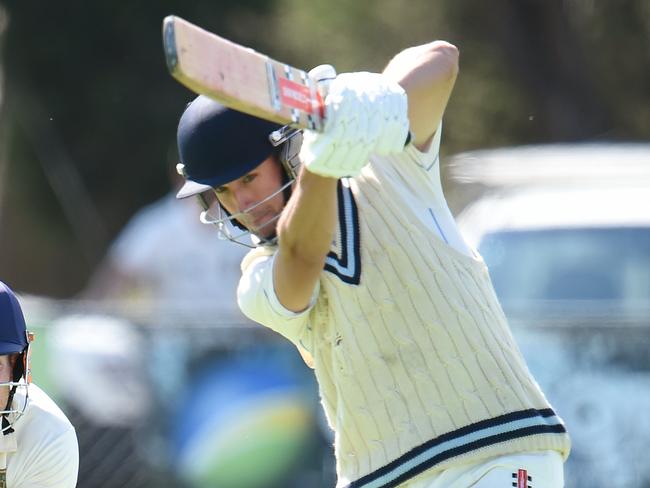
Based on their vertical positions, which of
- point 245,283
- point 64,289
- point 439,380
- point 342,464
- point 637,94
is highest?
point 245,283

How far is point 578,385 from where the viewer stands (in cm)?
672

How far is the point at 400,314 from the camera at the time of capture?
3.36 metres

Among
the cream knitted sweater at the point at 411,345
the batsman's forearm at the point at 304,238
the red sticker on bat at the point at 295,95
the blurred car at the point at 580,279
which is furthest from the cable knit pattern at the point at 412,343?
the blurred car at the point at 580,279

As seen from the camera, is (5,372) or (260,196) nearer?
(260,196)

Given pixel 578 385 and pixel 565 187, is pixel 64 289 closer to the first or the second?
pixel 565 187

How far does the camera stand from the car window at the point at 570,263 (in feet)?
24.4

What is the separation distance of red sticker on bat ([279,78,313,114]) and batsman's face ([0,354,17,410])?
1289 mm

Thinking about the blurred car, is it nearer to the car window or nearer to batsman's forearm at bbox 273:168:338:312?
the car window

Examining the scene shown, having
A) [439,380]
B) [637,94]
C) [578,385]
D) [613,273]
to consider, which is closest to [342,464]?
[439,380]

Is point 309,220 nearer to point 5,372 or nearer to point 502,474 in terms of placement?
point 502,474

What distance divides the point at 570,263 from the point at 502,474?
427 centimetres

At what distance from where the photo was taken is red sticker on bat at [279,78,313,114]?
2.69m

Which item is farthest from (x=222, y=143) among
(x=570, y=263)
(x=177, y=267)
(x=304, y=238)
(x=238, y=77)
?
(x=177, y=267)

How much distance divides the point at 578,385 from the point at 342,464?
3353 mm
